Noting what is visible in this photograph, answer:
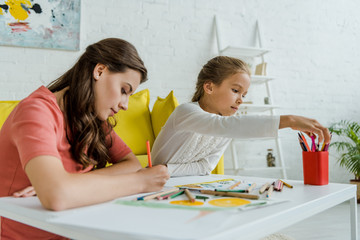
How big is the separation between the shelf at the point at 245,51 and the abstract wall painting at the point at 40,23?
5.02 feet

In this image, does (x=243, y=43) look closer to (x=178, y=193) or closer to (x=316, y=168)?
(x=316, y=168)

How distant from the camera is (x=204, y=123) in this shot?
1.19 meters

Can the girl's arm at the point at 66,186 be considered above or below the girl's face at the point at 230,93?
below

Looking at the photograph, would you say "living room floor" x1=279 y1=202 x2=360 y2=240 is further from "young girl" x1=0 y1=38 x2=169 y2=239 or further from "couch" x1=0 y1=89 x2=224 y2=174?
"young girl" x1=0 y1=38 x2=169 y2=239

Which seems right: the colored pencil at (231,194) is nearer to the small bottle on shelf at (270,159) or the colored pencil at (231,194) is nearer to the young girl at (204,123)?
the young girl at (204,123)

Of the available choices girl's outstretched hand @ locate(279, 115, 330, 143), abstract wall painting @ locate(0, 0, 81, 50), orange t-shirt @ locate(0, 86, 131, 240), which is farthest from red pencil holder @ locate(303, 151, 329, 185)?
abstract wall painting @ locate(0, 0, 81, 50)

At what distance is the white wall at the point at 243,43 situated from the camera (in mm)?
2990

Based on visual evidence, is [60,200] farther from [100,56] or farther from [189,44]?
[189,44]

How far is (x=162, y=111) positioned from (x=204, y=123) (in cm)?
131

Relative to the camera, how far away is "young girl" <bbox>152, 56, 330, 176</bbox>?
1.27 meters

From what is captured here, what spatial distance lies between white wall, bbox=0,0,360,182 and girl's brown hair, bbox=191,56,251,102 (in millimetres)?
1656

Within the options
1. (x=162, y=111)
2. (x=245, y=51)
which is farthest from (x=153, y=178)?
(x=245, y=51)

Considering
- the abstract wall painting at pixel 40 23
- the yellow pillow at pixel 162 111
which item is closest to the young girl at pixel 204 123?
the yellow pillow at pixel 162 111

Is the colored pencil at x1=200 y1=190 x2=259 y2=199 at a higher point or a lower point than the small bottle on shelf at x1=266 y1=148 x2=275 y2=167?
higher
